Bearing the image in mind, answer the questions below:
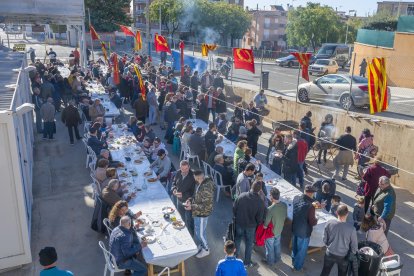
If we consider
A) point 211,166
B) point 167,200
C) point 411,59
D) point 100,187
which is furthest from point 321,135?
point 411,59

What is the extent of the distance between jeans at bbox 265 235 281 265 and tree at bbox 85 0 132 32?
146 ft

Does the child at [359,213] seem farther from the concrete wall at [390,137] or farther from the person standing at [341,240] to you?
the concrete wall at [390,137]

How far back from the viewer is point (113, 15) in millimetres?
48781

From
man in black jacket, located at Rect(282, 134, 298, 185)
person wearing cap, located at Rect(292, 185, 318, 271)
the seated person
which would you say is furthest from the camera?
man in black jacket, located at Rect(282, 134, 298, 185)

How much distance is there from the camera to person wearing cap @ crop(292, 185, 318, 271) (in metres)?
6.97

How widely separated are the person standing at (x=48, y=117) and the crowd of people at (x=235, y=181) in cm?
3

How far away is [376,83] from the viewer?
34.9ft

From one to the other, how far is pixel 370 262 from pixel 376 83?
225 inches

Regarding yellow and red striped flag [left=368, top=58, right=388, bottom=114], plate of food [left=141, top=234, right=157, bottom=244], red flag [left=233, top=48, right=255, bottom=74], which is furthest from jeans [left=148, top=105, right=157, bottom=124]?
plate of food [left=141, top=234, right=157, bottom=244]

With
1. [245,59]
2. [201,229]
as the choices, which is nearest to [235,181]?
[201,229]

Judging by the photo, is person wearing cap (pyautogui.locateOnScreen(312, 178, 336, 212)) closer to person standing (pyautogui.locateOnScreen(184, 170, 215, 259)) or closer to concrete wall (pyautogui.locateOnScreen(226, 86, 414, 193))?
person standing (pyautogui.locateOnScreen(184, 170, 215, 259))

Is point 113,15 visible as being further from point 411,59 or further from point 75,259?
point 75,259

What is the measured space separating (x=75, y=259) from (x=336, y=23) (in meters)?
50.3

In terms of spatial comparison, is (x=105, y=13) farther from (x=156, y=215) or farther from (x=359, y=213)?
(x=359, y=213)
